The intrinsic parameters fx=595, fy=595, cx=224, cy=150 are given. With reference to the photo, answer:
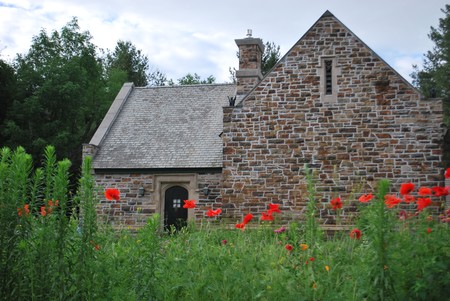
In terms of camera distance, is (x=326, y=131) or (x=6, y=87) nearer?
(x=326, y=131)

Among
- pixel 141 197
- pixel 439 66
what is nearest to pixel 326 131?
pixel 141 197

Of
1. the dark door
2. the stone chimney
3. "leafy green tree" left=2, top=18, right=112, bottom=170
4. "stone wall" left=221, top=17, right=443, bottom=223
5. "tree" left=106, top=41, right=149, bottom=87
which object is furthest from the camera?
"tree" left=106, top=41, right=149, bottom=87

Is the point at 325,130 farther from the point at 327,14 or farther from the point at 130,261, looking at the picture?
the point at 130,261

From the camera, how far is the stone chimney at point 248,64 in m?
21.3

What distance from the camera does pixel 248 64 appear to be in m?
21.5

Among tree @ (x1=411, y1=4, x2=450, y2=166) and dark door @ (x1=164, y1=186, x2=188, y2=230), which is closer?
dark door @ (x1=164, y1=186, x2=188, y2=230)

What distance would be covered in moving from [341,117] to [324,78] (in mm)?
1265

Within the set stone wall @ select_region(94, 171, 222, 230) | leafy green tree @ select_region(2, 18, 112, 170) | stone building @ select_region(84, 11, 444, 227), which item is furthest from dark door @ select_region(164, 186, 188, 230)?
leafy green tree @ select_region(2, 18, 112, 170)

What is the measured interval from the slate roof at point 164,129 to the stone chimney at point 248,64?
1.51m

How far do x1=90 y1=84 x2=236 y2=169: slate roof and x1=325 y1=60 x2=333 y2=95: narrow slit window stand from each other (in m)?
4.46

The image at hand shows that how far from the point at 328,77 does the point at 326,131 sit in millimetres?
1635

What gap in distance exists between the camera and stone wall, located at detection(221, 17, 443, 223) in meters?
16.8

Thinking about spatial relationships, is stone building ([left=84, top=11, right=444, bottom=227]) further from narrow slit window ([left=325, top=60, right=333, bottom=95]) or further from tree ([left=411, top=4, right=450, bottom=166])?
tree ([left=411, top=4, right=450, bottom=166])

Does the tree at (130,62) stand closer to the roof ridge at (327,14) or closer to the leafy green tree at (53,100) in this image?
the leafy green tree at (53,100)
